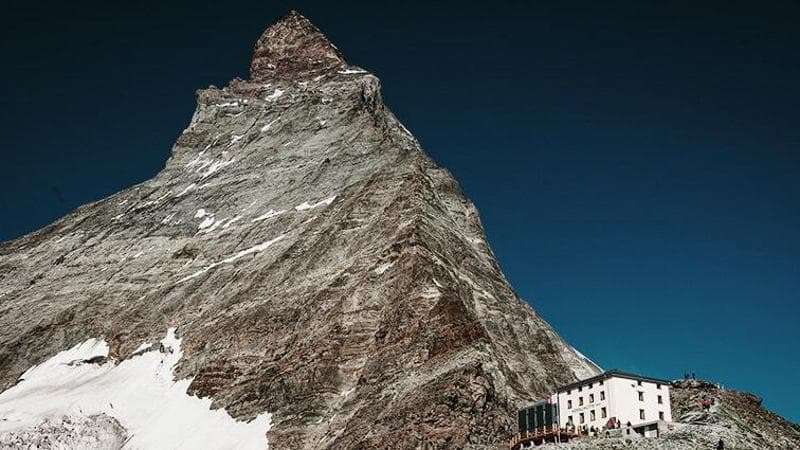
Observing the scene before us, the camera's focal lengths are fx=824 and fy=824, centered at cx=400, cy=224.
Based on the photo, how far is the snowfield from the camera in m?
65.6

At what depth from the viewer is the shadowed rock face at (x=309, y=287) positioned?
59438 millimetres

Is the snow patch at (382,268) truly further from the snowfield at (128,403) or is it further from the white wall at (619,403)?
the white wall at (619,403)

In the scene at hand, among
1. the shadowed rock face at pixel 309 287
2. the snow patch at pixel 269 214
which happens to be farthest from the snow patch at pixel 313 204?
the snow patch at pixel 269 214

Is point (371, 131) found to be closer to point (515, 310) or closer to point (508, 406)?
point (515, 310)

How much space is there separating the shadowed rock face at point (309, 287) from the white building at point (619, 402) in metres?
4.87

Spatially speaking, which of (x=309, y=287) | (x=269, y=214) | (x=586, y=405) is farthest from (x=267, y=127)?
(x=586, y=405)

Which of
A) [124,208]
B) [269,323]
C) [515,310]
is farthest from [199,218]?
[515,310]

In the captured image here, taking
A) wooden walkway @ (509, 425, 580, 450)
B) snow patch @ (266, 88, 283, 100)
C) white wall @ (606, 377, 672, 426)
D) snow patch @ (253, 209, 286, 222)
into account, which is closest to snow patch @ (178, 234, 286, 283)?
snow patch @ (253, 209, 286, 222)

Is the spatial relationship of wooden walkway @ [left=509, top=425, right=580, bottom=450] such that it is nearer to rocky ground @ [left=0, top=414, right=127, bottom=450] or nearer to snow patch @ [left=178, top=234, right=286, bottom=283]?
rocky ground @ [left=0, top=414, right=127, bottom=450]

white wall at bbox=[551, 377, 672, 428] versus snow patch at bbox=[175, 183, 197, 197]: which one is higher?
snow patch at bbox=[175, 183, 197, 197]

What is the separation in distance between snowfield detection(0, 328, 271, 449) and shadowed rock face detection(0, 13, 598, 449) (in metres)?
1.76

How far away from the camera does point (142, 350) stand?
8450cm

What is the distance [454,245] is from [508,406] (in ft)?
80.9

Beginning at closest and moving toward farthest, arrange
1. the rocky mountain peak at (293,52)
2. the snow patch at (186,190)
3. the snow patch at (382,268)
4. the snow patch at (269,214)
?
the snow patch at (382,268) < the snow patch at (269,214) < the snow patch at (186,190) < the rocky mountain peak at (293,52)
